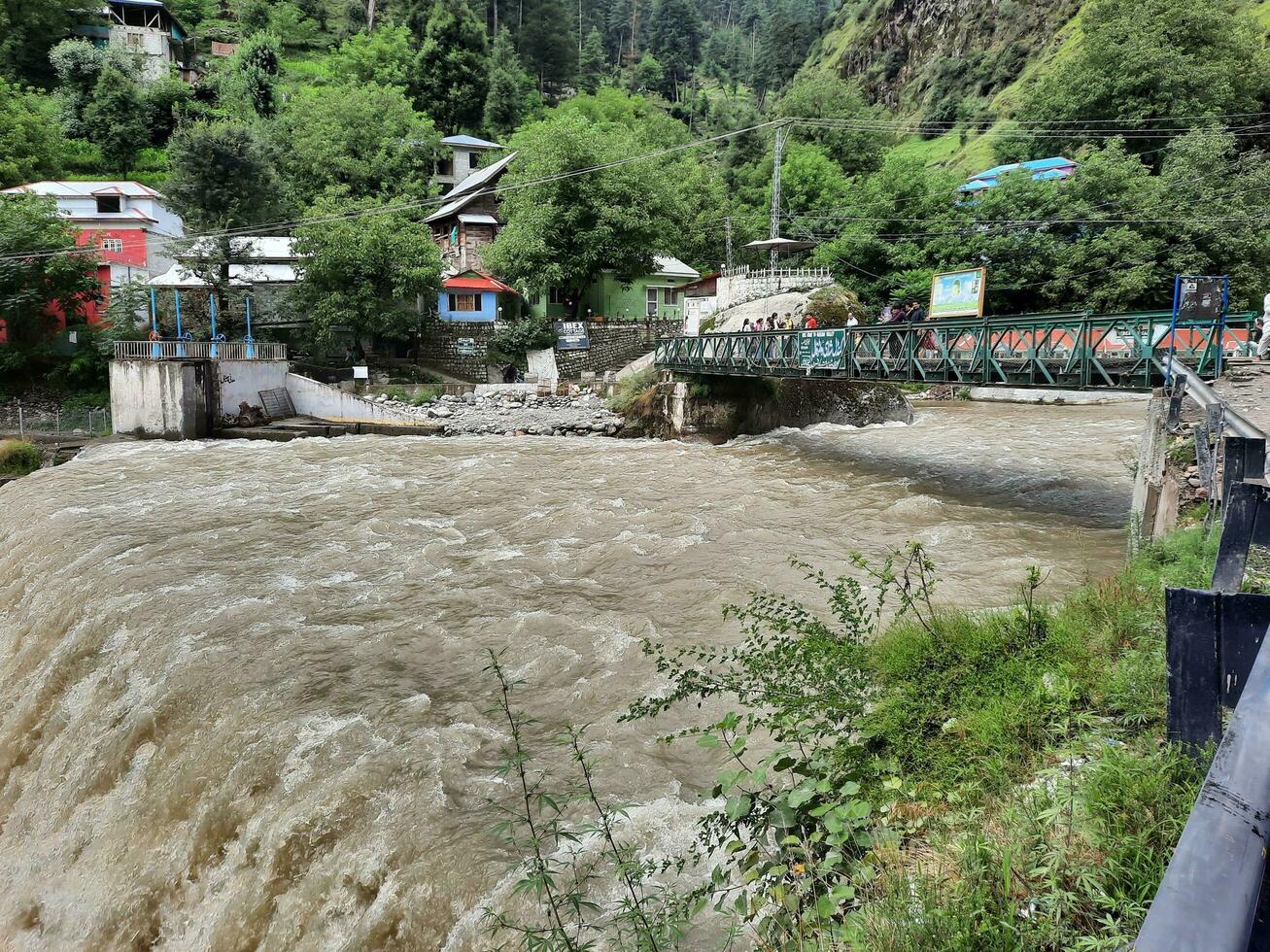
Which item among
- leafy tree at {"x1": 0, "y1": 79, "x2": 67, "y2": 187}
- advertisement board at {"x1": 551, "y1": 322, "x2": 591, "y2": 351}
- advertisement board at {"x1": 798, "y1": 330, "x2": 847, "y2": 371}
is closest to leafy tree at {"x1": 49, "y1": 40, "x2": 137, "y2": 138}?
leafy tree at {"x1": 0, "y1": 79, "x2": 67, "y2": 187}

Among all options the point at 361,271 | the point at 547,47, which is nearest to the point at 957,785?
the point at 361,271

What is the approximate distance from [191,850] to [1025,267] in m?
41.9

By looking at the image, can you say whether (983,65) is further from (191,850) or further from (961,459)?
(191,850)

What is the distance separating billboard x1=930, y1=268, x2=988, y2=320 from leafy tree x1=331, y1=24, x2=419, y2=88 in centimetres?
6064

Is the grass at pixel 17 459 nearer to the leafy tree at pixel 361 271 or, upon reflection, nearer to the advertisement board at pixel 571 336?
the leafy tree at pixel 361 271

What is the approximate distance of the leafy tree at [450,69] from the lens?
67188mm

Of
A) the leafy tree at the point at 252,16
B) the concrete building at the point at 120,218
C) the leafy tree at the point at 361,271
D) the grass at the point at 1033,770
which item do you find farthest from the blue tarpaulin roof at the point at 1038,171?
the leafy tree at the point at 252,16

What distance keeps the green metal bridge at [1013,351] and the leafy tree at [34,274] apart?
30083mm

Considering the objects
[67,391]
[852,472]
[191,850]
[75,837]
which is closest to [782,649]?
[191,850]

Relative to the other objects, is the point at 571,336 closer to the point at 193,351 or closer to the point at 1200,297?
the point at 193,351

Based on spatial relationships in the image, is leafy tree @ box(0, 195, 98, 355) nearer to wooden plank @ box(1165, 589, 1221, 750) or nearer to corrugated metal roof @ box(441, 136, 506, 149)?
corrugated metal roof @ box(441, 136, 506, 149)

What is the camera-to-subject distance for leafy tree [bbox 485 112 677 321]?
37.0m

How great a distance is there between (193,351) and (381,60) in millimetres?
51044

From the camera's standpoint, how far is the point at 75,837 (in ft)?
21.5
